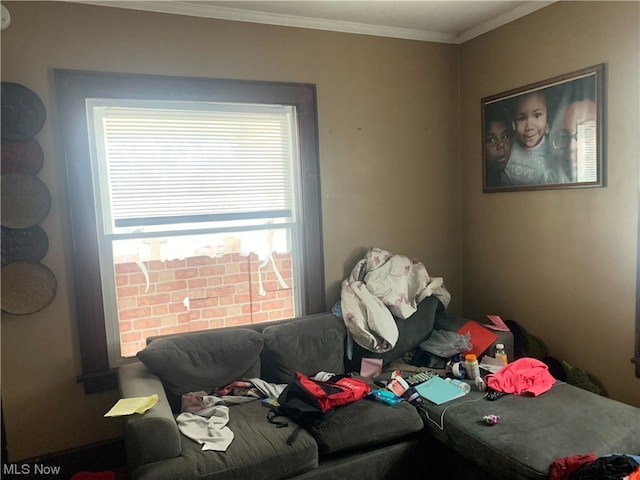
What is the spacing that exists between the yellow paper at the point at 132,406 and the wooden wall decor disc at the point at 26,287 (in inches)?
32.5

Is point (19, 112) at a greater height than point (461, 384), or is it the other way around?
point (19, 112)

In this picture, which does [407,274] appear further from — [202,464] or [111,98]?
[111,98]

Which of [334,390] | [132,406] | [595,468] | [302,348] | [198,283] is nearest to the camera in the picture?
[595,468]

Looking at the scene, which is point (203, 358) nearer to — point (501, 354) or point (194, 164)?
point (194, 164)

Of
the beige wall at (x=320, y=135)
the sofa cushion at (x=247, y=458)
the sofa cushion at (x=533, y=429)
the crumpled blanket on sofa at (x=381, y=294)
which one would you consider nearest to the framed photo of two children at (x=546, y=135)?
the beige wall at (x=320, y=135)

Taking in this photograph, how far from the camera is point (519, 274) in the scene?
128 inches

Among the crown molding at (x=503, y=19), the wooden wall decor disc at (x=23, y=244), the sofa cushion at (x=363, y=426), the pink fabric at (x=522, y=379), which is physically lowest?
the sofa cushion at (x=363, y=426)

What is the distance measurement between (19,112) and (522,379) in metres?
2.94

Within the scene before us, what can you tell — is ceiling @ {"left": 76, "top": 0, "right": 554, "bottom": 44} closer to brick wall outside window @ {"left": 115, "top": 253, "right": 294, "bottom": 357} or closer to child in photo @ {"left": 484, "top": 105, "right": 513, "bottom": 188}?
child in photo @ {"left": 484, "top": 105, "right": 513, "bottom": 188}

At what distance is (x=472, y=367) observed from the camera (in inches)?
105

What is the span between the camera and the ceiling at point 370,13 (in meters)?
2.77

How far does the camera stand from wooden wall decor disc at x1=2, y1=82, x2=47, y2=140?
242 cm

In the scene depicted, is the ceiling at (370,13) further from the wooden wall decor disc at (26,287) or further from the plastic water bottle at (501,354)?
the plastic water bottle at (501,354)

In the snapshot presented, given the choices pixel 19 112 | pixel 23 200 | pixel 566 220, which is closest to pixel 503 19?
pixel 566 220
